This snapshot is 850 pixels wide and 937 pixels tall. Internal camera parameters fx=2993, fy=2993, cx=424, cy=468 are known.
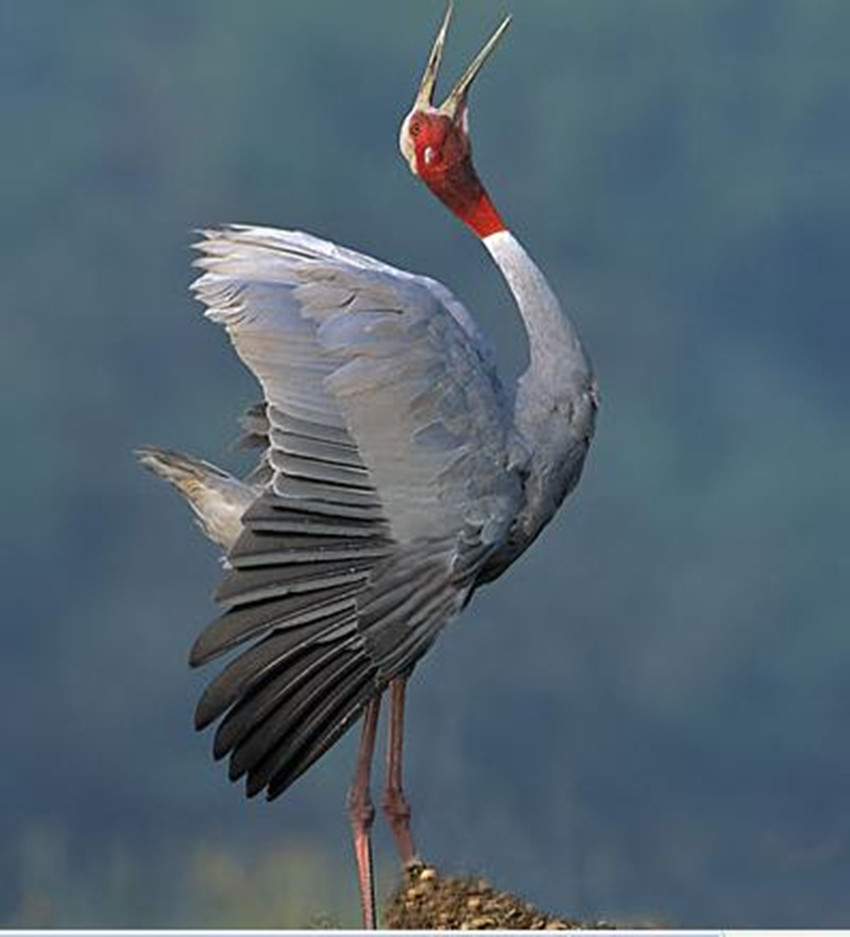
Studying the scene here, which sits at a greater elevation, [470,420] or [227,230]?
[227,230]

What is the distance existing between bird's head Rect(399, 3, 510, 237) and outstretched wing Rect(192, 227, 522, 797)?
0.61m

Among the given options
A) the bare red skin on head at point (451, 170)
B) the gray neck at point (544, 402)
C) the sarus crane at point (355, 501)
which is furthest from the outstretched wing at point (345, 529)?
the bare red skin on head at point (451, 170)

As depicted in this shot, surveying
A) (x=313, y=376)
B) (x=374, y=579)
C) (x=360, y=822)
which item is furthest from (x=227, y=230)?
(x=360, y=822)

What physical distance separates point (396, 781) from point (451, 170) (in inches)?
68.0

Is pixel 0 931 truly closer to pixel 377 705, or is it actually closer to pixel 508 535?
pixel 377 705

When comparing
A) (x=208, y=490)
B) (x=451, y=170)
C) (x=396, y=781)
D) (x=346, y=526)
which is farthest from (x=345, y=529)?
(x=451, y=170)

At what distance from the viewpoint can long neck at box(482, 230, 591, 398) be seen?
27.1 feet

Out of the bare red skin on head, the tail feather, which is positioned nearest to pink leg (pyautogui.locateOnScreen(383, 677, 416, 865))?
the tail feather

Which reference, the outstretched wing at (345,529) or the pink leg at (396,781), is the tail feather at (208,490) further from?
the pink leg at (396,781)

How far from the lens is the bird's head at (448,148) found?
846 cm

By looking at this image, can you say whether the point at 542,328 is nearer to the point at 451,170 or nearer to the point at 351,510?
the point at 451,170

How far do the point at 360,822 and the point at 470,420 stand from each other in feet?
3.80

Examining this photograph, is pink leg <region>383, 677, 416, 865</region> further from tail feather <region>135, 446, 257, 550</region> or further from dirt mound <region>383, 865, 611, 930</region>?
tail feather <region>135, 446, 257, 550</region>

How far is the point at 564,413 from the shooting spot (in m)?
8.20
